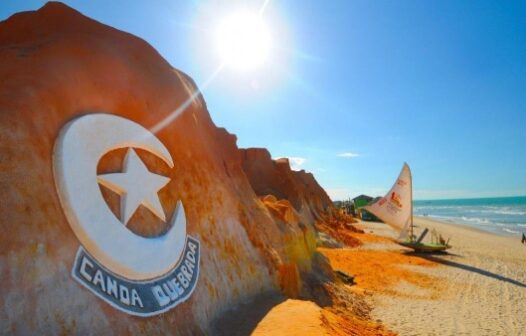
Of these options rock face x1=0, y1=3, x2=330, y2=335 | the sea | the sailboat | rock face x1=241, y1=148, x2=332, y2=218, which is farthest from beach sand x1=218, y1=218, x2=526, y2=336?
the sea

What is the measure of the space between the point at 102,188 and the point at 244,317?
14.0ft

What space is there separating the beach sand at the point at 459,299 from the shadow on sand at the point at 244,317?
491cm

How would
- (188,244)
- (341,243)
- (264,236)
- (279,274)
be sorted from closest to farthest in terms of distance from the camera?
1. (188,244)
2. (279,274)
3. (264,236)
4. (341,243)

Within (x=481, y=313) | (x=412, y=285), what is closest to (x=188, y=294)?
(x=481, y=313)

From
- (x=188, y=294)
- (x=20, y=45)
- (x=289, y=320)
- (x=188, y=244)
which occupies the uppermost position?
(x=20, y=45)

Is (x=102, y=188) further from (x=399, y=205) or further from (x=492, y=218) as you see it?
(x=492, y=218)

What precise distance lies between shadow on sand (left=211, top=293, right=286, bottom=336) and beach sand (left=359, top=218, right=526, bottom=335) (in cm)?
491

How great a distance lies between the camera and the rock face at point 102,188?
445cm

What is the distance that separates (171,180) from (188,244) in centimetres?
150

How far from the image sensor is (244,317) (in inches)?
311

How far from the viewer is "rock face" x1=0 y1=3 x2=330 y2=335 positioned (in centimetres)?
445

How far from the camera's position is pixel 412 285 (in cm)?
1741

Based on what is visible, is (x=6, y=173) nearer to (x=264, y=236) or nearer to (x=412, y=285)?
(x=264, y=236)

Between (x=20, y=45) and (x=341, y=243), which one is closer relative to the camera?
(x=20, y=45)
